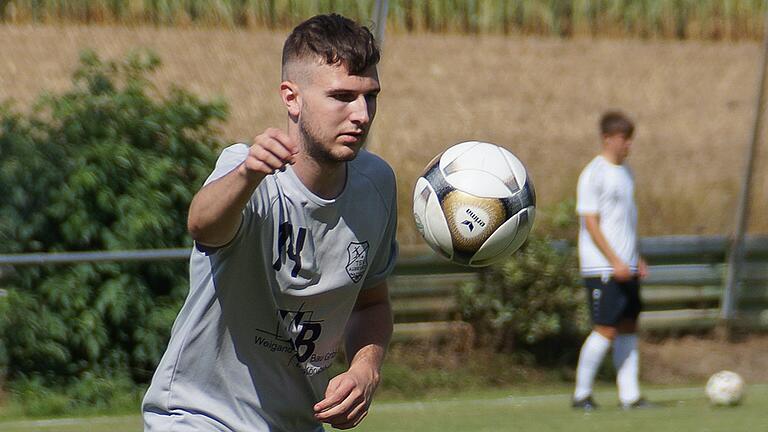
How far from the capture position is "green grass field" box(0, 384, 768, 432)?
8.31 meters

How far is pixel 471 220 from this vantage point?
4840 mm

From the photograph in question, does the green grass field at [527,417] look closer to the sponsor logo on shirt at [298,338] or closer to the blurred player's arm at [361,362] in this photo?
the blurred player's arm at [361,362]

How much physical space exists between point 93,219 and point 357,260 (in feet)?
19.0

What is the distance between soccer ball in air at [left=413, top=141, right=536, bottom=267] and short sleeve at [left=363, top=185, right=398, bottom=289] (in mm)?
515

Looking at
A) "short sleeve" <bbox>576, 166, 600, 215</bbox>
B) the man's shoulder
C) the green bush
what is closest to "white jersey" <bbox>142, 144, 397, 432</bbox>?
the man's shoulder

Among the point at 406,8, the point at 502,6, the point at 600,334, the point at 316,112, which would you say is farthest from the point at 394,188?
the point at 502,6

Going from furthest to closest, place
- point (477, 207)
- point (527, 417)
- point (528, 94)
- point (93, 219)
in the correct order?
1. point (528, 94)
2. point (93, 219)
3. point (527, 417)
4. point (477, 207)

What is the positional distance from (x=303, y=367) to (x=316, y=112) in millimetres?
837

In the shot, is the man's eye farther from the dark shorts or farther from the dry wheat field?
the dry wheat field

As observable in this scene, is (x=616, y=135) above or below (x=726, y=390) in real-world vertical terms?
above

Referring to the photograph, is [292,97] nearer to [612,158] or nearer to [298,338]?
[298,338]

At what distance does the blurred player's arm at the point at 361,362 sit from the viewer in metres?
3.76

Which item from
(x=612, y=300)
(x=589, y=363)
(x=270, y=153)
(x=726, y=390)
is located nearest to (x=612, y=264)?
(x=612, y=300)

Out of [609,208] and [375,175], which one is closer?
[375,175]
